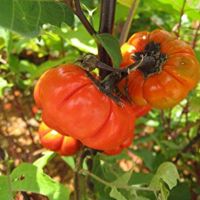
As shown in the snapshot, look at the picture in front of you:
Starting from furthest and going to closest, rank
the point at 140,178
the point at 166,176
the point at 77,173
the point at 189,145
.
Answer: the point at 189,145 → the point at 140,178 → the point at 77,173 → the point at 166,176

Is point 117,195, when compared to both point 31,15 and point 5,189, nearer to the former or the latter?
point 5,189

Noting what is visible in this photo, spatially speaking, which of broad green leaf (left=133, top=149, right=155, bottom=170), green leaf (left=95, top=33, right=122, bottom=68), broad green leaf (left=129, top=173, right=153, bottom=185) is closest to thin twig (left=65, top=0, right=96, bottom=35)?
green leaf (left=95, top=33, right=122, bottom=68)

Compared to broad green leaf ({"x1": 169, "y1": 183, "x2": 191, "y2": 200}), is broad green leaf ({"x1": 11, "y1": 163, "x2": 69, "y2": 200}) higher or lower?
higher

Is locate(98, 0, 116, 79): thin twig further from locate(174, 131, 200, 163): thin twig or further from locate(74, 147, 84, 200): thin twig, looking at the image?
locate(174, 131, 200, 163): thin twig

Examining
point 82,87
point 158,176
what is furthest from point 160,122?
point 82,87

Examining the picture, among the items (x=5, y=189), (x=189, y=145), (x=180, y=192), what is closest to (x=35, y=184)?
(x=5, y=189)

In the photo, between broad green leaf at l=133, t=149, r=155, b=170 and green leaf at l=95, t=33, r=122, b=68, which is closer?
green leaf at l=95, t=33, r=122, b=68

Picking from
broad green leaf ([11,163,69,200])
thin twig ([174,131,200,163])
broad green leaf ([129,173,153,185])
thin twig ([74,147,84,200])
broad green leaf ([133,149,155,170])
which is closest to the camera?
broad green leaf ([11,163,69,200])
